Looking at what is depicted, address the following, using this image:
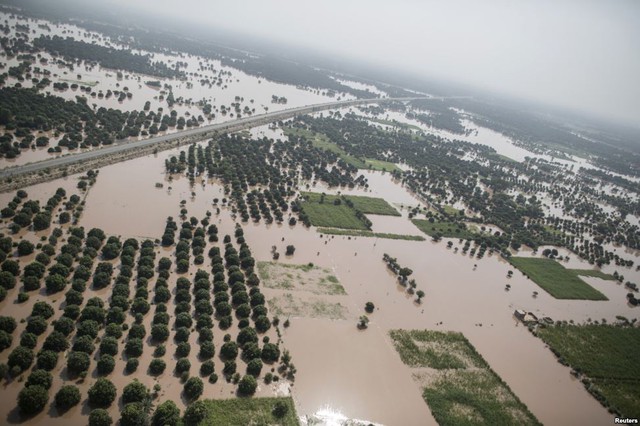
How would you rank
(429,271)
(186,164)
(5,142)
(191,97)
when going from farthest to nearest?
(191,97)
(186,164)
(5,142)
(429,271)

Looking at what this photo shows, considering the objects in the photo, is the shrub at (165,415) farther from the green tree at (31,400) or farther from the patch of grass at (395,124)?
the patch of grass at (395,124)

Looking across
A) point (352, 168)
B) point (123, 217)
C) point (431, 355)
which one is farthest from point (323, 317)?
point (352, 168)

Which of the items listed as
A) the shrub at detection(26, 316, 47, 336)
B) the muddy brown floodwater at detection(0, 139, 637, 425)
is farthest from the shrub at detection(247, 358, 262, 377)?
the shrub at detection(26, 316, 47, 336)

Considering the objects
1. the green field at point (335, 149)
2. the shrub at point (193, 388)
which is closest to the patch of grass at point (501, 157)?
the green field at point (335, 149)

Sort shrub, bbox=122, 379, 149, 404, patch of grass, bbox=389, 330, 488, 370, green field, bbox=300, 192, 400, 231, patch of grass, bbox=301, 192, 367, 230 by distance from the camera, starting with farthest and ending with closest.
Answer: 1. green field, bbox=300, 192, 400, 231
2. patch of grass, bbox=301, 192, 367, 230
3. patch of grass, bbox=389, 330, 488, 370
4. shrub, bbox=122, 379, 149, 404

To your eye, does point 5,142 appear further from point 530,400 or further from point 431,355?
point 530,400

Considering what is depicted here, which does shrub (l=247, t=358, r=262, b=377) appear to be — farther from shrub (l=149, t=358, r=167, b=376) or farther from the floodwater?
the floodwater
